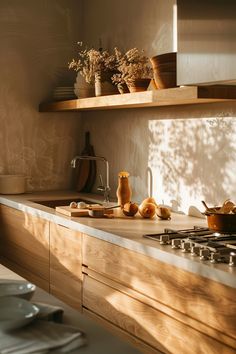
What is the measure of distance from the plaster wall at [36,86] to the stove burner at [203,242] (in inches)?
82.2

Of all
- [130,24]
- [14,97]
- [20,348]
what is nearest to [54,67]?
[14,97]

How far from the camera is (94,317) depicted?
3.02 metres

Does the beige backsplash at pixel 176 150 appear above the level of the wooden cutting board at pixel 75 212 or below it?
above

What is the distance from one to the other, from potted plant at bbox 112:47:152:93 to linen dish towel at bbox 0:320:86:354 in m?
2.22

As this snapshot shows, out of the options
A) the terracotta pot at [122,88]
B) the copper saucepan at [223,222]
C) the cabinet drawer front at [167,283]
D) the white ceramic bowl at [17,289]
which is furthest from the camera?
the terracotta pot at [122,88]

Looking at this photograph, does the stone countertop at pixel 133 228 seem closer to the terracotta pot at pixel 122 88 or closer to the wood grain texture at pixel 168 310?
the wood grain texture at pixel 168 310

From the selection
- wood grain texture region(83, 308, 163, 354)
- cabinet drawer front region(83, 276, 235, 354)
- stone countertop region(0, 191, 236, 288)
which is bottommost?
wood grain texture region(83, 308, 163, 354)

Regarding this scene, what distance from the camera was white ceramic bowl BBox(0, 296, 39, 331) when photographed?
52.5 inches

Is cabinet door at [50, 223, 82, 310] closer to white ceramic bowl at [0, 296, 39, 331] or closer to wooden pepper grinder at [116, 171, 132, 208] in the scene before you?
wooden pepper grinder at [116, 171, 132, 208]

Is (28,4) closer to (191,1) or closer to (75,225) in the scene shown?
(75,225)

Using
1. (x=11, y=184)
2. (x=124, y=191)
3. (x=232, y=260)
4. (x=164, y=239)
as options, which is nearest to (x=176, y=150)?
(x=124, y=191)

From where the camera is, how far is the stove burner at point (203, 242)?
2.22 metres

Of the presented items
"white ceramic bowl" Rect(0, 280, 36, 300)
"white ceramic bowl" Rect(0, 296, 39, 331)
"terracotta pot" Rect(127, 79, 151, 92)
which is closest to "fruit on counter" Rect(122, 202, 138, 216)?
"terracotta pot" Rect(127, 79, 151, 92)

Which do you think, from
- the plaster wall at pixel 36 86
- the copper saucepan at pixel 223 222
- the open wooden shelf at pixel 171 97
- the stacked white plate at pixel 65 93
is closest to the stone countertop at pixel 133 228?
the copper saucepan at pixel 223 222
